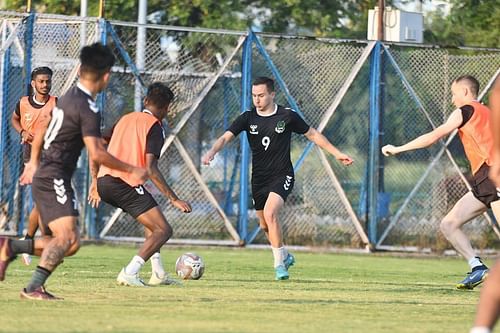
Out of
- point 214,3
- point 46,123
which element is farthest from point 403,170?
point 46,123

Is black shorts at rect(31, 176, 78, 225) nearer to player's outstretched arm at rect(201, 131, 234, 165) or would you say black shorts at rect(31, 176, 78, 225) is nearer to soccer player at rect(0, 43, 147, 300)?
soccer player at rect(0, 43, 147, 300)

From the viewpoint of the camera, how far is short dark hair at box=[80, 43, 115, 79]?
32.9 feet

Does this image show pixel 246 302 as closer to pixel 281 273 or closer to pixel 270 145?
pixel 281 273

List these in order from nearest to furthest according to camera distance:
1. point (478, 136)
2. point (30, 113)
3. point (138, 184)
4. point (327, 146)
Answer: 1. point (138, 184)
2. point (478, 136)
3. point (327, 146)
4. point (30, 113)

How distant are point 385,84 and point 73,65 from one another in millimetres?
5202

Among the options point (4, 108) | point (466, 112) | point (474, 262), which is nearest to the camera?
point (466, 112)

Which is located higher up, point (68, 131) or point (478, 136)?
point (68, 131)

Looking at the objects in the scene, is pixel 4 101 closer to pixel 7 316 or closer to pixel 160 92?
pixel 160 92

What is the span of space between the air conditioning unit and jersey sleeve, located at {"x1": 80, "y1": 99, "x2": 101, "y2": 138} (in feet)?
39.8

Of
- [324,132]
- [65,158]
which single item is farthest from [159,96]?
[324,132]

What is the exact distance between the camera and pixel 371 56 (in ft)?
67.8

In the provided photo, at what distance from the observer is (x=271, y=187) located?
14.3 m

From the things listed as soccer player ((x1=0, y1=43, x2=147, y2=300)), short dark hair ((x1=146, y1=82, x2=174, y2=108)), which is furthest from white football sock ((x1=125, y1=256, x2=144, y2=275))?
soccer player ((x1=0, y1=43, x2=147, y2=300))

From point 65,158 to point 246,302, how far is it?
2.10m
